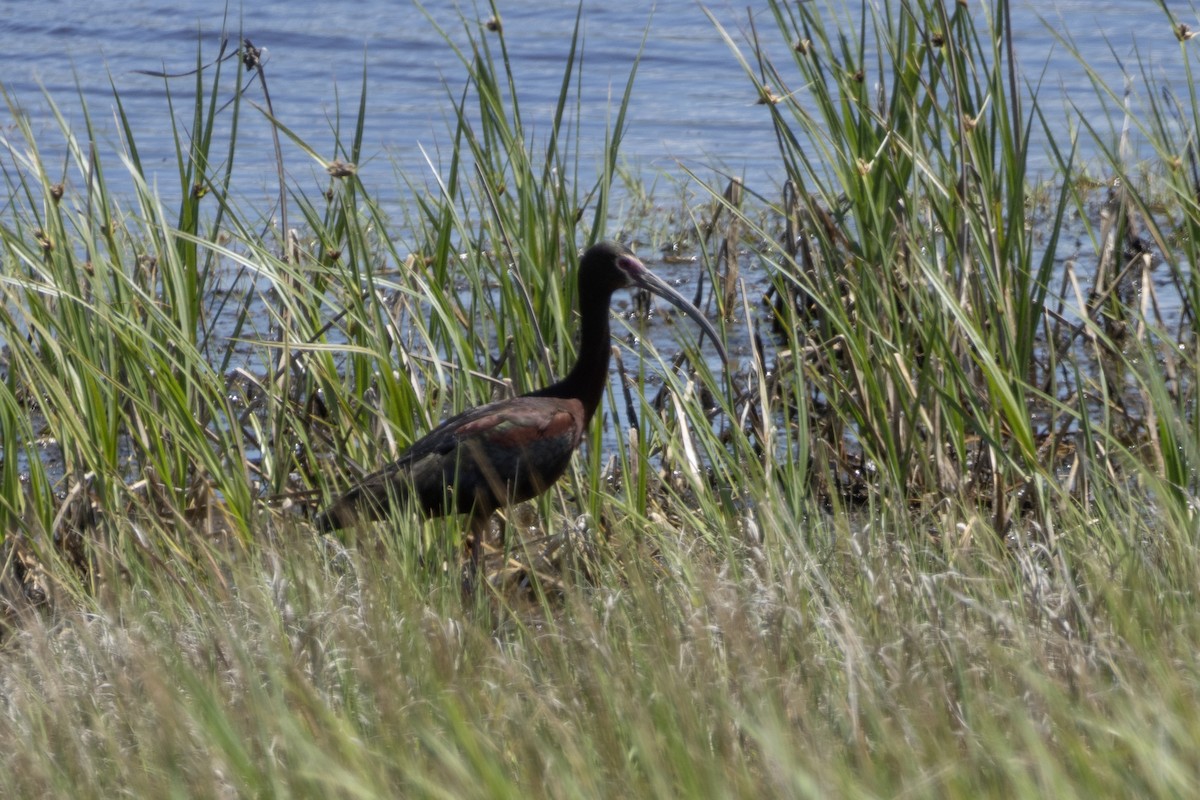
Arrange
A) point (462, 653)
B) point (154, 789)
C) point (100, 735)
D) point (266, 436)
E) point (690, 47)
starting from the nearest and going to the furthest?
point (154, 789) → point (100, 735) → point (462, 653) → point (266, 436) → point (690, 47)

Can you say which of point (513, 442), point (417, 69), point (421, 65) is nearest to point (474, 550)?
point (513, 442)

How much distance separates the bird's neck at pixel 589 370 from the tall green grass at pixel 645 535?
90 millimetres

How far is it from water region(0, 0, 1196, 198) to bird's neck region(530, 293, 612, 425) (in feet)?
12.0

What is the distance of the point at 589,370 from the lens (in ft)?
13.3

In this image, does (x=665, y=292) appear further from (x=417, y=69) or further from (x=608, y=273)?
(x=417, y=69)

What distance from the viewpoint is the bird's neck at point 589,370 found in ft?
13.2

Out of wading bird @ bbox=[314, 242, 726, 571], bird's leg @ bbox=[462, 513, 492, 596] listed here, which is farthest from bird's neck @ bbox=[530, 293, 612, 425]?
bird's leg @ bbox=[462, 513, 492, 596]

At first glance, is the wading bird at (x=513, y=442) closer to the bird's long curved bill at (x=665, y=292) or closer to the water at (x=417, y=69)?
the bird's long curved bill at (x=665, y=292)

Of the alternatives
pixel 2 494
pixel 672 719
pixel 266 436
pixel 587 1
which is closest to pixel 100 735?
pixel 672 719

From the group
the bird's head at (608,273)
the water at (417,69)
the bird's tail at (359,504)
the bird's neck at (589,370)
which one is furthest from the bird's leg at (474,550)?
the water at (417,69)

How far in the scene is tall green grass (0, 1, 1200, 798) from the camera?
1.99 meters

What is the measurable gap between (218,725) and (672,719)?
56cm

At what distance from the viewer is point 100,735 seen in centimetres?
219

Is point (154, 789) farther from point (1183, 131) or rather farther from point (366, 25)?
point (366, 25)
